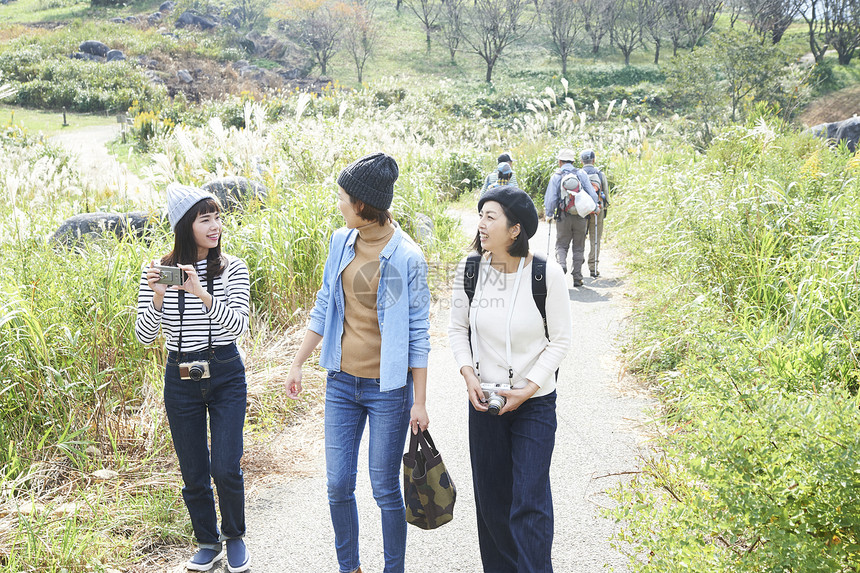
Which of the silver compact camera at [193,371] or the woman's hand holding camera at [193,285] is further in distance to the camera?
the silver compact camera at [193,371]

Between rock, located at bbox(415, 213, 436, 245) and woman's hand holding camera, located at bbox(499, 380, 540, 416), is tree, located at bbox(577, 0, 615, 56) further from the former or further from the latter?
woman's hand holding camera, located at bbox(499, 380, 540, 416)

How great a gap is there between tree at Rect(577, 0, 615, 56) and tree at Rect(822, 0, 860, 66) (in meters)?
15.0

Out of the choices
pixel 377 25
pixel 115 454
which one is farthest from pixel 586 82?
pixel 115 454

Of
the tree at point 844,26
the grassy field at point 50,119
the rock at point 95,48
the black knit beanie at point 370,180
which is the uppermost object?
the tree at point 844,26

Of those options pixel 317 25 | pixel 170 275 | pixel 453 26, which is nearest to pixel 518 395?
pixel 170 275

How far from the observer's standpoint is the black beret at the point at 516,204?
2.79 meters

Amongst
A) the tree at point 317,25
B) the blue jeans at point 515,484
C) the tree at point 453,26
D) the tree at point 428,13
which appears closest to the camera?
the blue jeans at point 515,484

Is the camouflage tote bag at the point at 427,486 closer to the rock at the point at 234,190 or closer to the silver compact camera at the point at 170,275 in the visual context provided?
the silver compact camera at the point at 170,275

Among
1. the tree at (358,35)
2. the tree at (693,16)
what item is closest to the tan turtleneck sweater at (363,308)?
the tree at (358,35)

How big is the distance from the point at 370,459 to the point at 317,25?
171 feet

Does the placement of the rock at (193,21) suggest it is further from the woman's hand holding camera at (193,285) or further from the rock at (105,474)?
the woman's hand holding camera at (193,285)

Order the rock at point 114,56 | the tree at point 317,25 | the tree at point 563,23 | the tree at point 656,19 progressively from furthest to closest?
the tree at point 656,19
the tree at point 563,23
the tree at point 317,25
the rock at point 114,56

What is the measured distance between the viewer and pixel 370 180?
2754 mm

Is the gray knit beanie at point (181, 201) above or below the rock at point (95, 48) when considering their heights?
below
